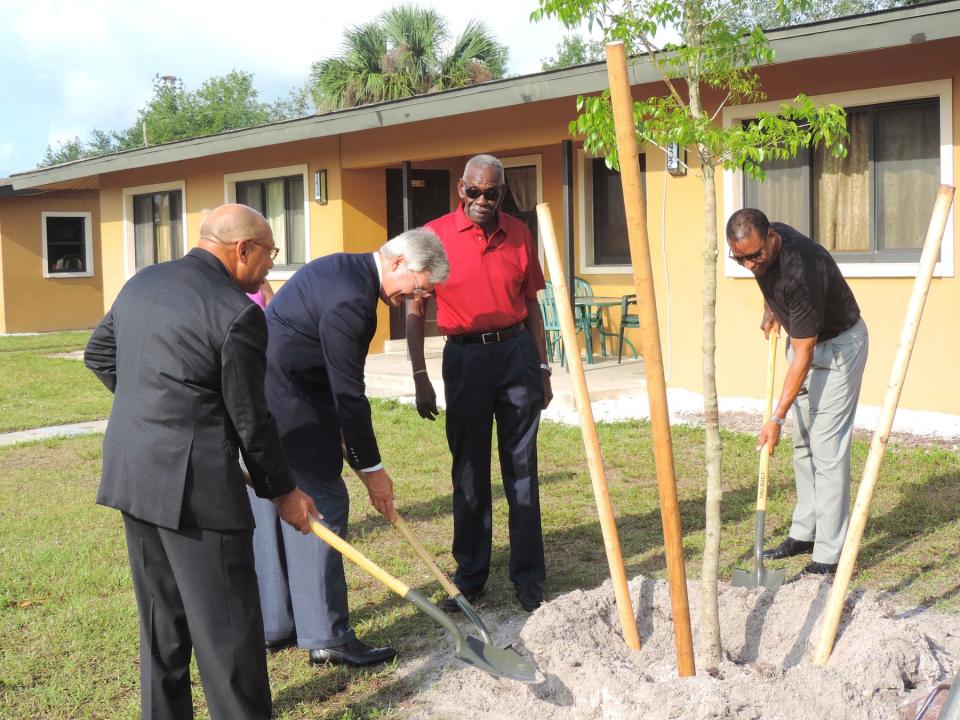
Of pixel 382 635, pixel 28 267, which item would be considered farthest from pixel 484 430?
pixel 28 267

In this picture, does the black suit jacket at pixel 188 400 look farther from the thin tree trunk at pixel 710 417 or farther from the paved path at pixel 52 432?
the paved path at pixel 52 432

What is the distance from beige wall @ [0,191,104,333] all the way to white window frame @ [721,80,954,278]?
57.1ft

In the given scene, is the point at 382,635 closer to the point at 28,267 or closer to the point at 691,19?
the point at 691,19

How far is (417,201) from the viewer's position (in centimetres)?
1535

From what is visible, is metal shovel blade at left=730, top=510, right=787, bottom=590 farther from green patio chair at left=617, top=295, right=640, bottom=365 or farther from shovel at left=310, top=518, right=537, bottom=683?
green patio chair at left=617, top=295, right=640, bottom=365

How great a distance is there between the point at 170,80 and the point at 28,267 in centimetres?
3750

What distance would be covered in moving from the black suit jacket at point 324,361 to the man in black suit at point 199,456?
0.60m

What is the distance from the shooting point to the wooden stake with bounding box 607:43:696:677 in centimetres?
316

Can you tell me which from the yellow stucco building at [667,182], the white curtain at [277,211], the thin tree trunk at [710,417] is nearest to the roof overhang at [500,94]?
the yellow stucco building at [667,182]

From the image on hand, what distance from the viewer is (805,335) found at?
4.68m

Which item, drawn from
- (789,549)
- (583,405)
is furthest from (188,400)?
(789,549)

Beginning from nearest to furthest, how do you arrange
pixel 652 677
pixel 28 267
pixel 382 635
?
1. pixel 652 677
2. pixel 382 635
3. pixel 28 267

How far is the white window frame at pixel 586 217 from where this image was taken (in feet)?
43.9

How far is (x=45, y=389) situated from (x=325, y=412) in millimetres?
10398
